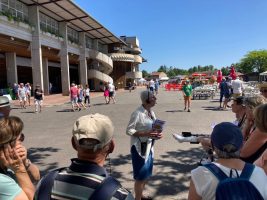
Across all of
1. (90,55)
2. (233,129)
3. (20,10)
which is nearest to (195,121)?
(233,129)

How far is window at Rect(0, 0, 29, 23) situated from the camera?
78.1 feet

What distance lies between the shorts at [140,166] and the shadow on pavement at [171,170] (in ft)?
2.64

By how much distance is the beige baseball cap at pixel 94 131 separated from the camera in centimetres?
199

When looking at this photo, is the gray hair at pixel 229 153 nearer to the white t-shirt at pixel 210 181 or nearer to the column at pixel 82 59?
the white t-shirt at pixel 210 181

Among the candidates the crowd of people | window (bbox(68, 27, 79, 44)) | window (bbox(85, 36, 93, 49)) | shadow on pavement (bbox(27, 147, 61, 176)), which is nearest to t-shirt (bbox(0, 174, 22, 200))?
the crowd of people

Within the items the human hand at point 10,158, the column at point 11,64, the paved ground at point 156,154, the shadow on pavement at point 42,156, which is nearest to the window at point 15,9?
the column at point 11,64

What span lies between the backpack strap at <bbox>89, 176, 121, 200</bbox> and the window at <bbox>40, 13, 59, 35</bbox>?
95.5ft

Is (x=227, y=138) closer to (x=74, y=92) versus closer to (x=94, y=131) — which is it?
(x=94, y=131)

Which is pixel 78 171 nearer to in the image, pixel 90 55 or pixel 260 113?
pixel 260 113

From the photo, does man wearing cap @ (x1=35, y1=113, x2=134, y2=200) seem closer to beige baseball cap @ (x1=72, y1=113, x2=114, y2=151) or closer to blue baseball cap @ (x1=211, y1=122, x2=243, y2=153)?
beige baseball cap @ (x1=72, y1=113, x2=114, y2=151)

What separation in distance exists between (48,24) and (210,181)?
103ft

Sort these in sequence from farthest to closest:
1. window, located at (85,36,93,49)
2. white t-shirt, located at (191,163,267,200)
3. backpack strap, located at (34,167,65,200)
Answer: window, located at (85,36,93,49) → white t-shirt, located at (191,163,267,200) → backpack strap, located at (34,167,65,200)

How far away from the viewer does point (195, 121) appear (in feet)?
42.4

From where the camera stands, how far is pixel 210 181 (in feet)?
7.18
